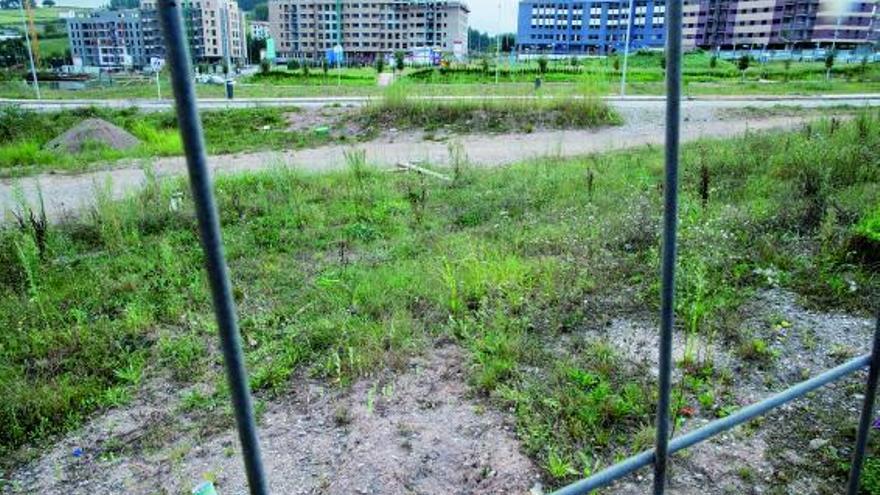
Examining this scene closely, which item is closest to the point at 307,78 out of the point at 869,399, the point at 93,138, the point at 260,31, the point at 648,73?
the point at 260,31

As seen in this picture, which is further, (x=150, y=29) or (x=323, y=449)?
(x=323, y=449)

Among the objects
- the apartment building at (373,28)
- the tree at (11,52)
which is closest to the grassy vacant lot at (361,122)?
the apartment building at (373,28)

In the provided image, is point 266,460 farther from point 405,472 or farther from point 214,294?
point 214,294

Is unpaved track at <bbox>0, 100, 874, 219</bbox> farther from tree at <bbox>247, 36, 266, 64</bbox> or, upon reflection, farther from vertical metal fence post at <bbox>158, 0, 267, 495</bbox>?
tree at <bbox>247, 36, 266, 64</bbox>

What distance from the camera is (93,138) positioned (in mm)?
11391

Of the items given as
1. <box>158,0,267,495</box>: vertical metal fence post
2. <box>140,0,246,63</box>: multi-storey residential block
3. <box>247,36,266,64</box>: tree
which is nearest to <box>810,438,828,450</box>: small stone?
<box>158,0,267,495</box>: vertical metal fence post

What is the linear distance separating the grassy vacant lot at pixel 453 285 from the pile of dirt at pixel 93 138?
18.3 ft

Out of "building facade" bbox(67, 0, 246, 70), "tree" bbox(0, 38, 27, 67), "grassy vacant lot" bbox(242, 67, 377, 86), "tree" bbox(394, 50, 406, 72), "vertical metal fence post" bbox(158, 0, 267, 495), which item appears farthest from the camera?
"tree" bbox(0, 38, 27, 67)

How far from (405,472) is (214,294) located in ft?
6.98

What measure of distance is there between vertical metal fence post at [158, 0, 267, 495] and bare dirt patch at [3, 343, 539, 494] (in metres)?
1.94

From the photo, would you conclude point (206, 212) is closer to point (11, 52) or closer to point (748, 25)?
point (11, 52)

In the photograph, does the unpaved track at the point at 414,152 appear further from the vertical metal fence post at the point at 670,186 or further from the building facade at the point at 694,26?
the building facade at the point at 694,26

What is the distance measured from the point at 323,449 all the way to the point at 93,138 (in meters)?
11.1

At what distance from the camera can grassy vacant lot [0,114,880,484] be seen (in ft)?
10.0
